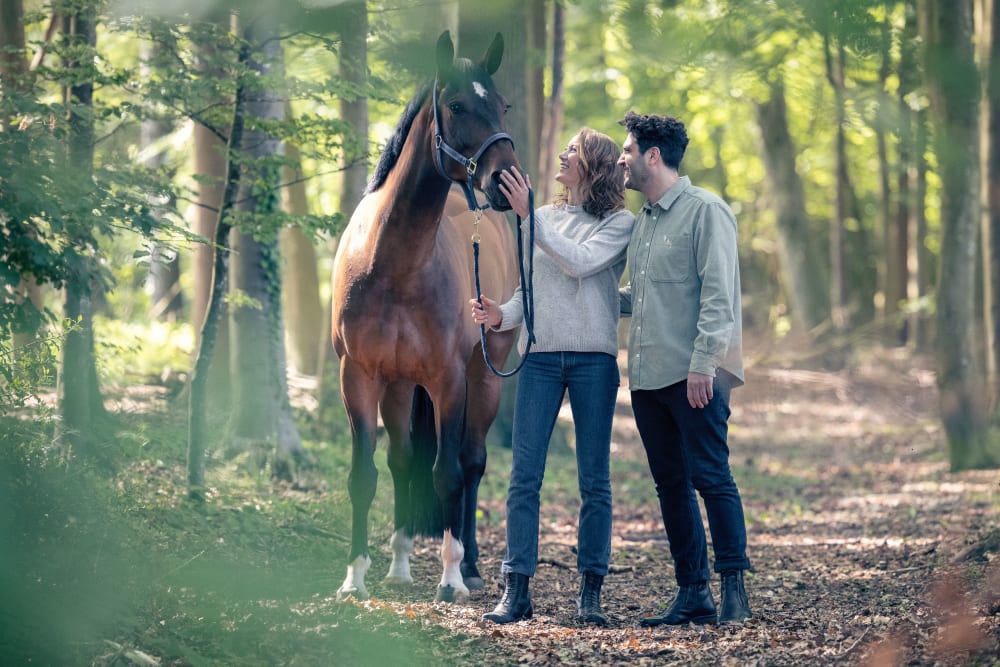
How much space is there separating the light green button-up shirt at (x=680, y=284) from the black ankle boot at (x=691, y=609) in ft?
3.23

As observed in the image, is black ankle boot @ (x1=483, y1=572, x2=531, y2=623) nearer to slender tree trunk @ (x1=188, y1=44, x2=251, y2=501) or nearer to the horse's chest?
the horse's chest

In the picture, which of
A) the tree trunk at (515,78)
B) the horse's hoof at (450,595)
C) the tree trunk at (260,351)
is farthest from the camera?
the tree trunk at (260,351)

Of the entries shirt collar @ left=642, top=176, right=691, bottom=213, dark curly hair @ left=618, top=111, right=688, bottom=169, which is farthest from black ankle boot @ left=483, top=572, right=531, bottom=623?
dark curly hair @ left=618, top=111, right=688, bottom=169

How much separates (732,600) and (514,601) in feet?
3.21

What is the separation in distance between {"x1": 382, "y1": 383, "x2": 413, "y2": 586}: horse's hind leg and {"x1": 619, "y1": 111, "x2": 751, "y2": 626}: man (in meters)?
1.49

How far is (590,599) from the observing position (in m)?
5.02

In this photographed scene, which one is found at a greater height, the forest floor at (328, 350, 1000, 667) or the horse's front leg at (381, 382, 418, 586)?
the horse's front leg at (381, 382, 418, 586)

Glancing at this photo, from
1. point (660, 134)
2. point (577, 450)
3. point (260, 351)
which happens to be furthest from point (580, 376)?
point (260, 351)

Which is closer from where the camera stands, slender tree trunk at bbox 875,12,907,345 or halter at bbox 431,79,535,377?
halter at bbox 431,79,535,377

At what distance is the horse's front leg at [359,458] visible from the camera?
5.47 metres

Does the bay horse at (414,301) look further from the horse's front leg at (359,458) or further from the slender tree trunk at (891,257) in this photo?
the slender tree trunk at (891,257)

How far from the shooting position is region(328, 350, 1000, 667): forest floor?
167 inches

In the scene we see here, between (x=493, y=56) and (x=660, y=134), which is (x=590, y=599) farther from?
(x=493, y=56)

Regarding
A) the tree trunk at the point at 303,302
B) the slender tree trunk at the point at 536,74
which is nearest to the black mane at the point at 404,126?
the slender tree trunk at the point at 536,74
